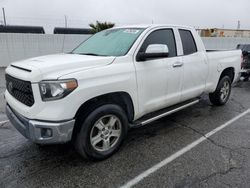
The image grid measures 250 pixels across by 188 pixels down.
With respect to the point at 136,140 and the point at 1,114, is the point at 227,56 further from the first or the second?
the point at 1,114

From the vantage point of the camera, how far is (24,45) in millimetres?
13445

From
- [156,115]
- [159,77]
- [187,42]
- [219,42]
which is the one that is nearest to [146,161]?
[156,115]

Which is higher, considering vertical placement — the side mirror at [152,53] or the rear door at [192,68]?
the side mirror at [152,53]

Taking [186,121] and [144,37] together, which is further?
[186,121]

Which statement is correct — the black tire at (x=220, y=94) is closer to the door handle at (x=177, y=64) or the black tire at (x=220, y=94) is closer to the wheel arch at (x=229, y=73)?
the wheel arch at (x=229, y=73)

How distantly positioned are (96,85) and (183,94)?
7.05 ft

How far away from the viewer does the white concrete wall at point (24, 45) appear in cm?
1325

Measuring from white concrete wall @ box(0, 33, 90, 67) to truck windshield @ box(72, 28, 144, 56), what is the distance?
9.93 meters


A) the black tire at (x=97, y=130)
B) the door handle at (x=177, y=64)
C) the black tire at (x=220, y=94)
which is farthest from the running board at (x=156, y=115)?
the black tire at (x=220, y=94)

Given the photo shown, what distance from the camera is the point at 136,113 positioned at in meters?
3.86

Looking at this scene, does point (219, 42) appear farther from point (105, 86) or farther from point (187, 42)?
point (105, 86)

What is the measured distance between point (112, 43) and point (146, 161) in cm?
203

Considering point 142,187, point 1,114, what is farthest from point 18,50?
point 142,187

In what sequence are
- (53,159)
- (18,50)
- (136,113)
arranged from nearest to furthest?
(53,159), (136,113), (18,50)
